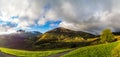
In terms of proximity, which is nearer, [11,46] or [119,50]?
[119,50]

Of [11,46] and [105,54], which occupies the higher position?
[11,46]

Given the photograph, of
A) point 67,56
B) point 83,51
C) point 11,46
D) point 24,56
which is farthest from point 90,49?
point 11,46

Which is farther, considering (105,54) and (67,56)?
(67,56)

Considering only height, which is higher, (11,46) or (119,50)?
(11,46)

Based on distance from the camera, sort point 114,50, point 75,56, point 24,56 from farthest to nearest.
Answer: point 24,56
point 75,56
point 114,50

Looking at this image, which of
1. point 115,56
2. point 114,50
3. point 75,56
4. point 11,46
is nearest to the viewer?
point 115,56

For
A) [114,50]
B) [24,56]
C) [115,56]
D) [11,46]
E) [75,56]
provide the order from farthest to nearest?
[11,46], [24,56], [75,56], [114,50], [115,56]

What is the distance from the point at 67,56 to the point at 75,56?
326 centimetres

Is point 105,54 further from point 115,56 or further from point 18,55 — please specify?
point 18,55

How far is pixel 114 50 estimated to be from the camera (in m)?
83.8

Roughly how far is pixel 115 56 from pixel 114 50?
6.50 m

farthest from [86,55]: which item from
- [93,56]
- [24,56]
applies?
[24,56]

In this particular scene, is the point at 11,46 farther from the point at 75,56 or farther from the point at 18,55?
the point at 75,56

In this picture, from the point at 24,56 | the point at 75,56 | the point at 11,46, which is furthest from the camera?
the point at 11,46
